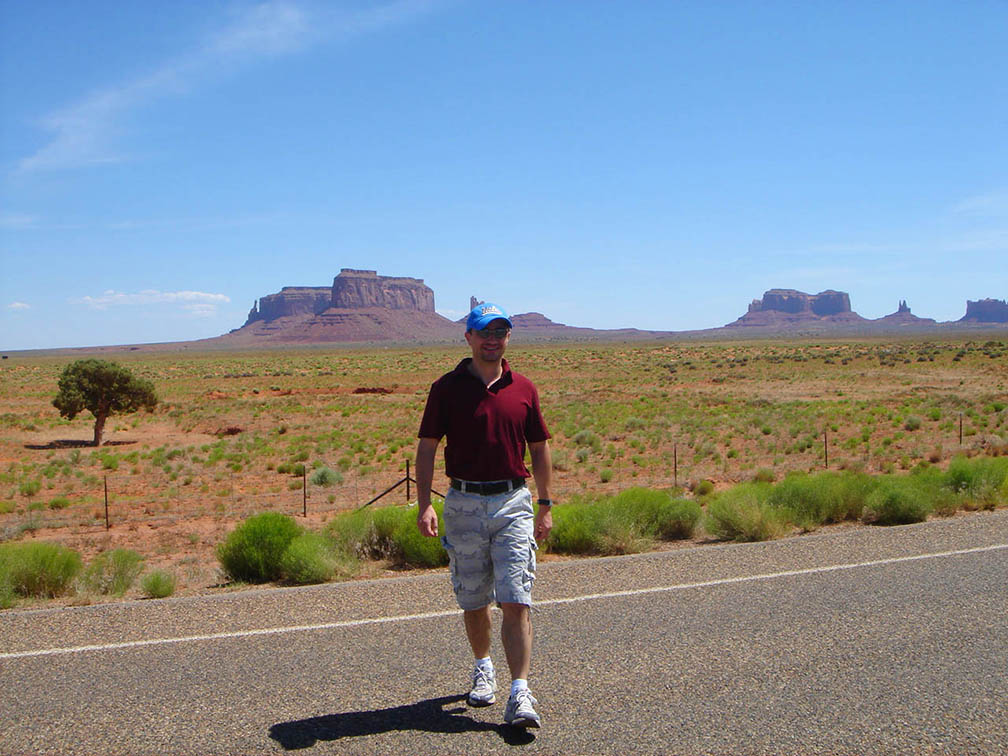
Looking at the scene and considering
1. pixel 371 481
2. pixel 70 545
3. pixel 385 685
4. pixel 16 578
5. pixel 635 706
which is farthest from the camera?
pixel 371 481

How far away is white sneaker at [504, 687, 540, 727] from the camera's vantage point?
3.93 meters

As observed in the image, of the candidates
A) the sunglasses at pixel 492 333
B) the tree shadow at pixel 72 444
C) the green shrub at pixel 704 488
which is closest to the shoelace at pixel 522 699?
the sunglasses at pixel 492 333

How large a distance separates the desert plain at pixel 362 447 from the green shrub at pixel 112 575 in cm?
17

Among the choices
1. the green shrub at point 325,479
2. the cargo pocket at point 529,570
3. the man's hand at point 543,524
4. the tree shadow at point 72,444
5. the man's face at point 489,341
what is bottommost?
the green shrub at point 325,479

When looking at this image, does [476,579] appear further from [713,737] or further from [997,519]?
[997,519]

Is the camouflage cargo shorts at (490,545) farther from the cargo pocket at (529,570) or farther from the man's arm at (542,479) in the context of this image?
the man's arm at (542,479)

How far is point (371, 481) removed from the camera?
20.1 m

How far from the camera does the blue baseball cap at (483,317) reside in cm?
434

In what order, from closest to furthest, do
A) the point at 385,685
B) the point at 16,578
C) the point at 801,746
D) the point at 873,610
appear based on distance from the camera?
1. the point at 801,746
2. the point at 385,685
3. the point at 873,610
4. the point at 16,578

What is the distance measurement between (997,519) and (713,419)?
75.3 ft

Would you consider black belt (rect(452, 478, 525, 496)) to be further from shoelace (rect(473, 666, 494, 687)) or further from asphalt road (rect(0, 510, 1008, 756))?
asphalt road (rect(0, 510, 1008, 756))

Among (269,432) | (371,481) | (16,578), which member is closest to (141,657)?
(16,578)

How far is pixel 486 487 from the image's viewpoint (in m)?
4.29

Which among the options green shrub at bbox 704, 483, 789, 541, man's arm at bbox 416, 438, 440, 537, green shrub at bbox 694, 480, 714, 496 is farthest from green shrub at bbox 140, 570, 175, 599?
green shrub at bbox 694, 480, 714, 496
